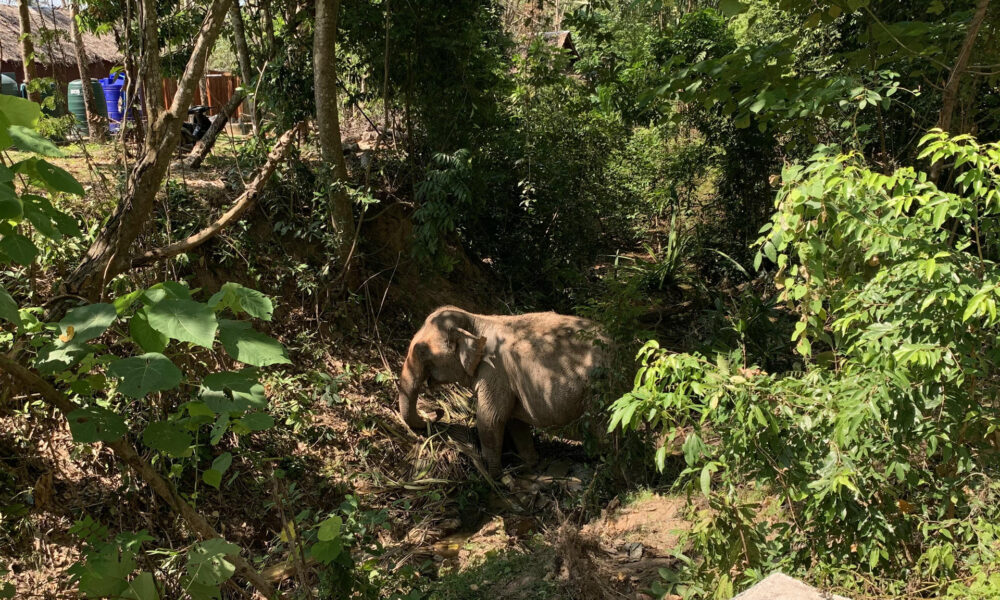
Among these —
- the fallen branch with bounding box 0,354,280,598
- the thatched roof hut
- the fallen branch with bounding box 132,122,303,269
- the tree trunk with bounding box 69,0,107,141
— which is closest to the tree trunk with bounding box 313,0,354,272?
the fallen branch with bounding box 132,122,303,269

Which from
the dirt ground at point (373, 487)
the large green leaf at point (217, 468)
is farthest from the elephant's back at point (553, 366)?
the large green leaf at point (217, 468)

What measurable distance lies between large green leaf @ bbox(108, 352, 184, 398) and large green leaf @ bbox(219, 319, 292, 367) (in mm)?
128

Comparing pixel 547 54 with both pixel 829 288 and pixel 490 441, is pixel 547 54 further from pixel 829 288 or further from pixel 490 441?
pixel 829 288

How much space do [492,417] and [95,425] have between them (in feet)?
16.9

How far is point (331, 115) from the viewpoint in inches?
291

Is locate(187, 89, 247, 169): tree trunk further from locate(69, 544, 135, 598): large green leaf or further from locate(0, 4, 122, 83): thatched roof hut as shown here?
locate(0, 4, 122, 83): thatched roof hut

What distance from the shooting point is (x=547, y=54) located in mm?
8586

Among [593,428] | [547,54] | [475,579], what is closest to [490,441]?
[593,428]

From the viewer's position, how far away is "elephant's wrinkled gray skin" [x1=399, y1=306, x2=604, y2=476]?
21.3 ft

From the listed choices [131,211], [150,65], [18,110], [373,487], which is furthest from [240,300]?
[373,487]

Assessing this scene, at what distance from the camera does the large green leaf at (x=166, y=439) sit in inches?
72.2

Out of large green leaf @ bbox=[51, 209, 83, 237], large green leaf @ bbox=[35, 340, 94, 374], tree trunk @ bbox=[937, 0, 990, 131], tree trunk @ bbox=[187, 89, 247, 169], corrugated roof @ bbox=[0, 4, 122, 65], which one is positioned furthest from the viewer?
corrugated roof @ bbox=[0, 4, 122, 65]

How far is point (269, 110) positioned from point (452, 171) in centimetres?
210

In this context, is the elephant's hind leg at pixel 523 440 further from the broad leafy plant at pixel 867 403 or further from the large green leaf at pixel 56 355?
the large green leaf at pixel 56 355
